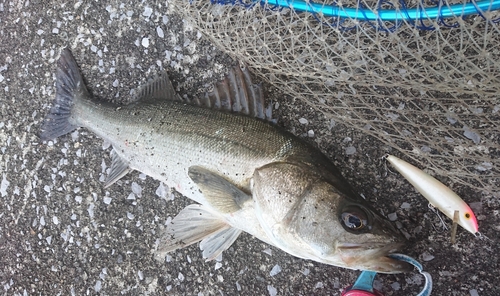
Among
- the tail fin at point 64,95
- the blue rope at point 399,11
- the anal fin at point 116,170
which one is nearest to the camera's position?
the blue rope at point 399,11

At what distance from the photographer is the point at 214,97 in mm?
2174

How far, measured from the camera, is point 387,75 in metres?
1.85

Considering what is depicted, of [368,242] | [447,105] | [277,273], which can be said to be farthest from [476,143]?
[277,273]

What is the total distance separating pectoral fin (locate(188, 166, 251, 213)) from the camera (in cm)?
191

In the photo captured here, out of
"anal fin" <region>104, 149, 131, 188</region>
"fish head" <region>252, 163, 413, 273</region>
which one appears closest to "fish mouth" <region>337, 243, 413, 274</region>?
"fish head" <region>252, 163, 413, 273</region>

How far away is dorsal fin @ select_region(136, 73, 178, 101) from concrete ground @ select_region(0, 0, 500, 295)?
173 mm

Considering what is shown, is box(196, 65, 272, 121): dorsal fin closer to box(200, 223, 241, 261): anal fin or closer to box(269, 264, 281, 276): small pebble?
box(200, 223, 241, 261): anal fin

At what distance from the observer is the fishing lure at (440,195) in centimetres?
187

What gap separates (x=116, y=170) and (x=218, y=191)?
869 mm

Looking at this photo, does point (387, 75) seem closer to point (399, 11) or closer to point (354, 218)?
point (399, 11)

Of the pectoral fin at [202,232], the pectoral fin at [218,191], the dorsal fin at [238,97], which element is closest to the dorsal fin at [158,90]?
the dorsal fin at [238,97]

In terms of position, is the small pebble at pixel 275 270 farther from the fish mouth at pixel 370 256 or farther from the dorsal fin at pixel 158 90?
the dorsal fin at pixel 158 90

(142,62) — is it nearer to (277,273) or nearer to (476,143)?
(277,273)

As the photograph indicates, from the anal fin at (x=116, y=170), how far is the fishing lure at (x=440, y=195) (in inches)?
61.6
